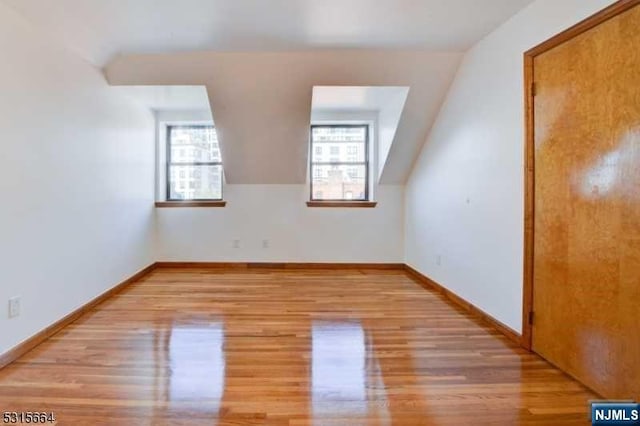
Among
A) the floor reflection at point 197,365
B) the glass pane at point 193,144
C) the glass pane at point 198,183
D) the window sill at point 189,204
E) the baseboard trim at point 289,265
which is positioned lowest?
the floor reflection at point 197,365

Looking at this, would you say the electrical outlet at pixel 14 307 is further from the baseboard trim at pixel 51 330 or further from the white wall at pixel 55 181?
the baseboard trim at pixel 51 330

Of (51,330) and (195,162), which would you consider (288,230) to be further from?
(51,330)

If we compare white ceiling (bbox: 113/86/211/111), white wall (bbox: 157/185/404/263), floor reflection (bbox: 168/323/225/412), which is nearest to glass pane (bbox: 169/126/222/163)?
white ceiling (bbox: 113/86/211/111)

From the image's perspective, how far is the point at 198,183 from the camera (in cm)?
499

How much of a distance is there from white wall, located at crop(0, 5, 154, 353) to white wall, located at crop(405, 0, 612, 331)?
3.27 metres

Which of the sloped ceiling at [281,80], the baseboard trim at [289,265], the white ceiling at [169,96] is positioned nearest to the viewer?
the sloped ceiling at [281,80]

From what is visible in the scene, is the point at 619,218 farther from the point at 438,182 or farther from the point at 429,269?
the point at 429,269

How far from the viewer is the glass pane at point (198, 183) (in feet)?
16.4

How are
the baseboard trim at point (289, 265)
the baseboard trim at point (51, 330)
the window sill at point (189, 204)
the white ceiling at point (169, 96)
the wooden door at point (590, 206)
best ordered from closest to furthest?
the wooden door at point (590, 206)
the baseboard trim at point (51, 330)
the white ceiling at point (169, 96)
the window sill at point (189, 204)
the baseboard trim at point (289, 265)

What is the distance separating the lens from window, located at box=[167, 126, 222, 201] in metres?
4.98

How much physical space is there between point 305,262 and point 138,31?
3299 mm

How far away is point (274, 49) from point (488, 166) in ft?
6.69

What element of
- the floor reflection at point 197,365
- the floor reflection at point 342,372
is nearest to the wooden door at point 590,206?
the floor reflection at point 342,372

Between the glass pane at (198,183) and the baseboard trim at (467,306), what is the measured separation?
294 centimetres
